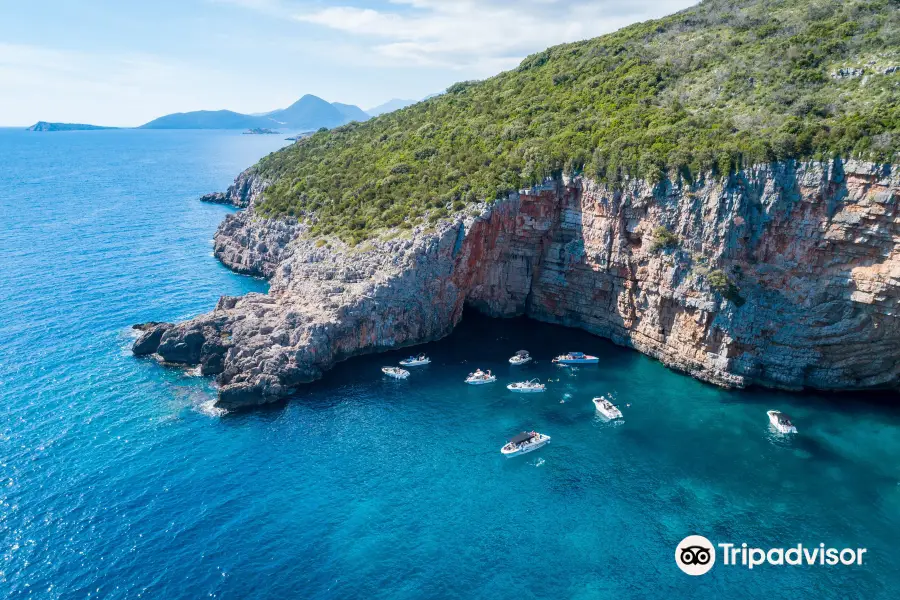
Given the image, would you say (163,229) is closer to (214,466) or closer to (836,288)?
(214,466)

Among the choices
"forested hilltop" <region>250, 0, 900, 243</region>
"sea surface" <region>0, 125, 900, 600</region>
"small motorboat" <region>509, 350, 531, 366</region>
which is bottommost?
"sea surface" <region>0, 125, 900, 600</region>

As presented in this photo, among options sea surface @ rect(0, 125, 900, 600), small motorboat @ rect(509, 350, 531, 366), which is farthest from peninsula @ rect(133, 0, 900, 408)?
small motorboat @ rect(509, 350, 531, 366)

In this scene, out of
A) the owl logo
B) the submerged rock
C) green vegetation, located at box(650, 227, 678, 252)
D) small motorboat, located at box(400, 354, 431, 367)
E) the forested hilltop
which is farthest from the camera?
the submerged rock

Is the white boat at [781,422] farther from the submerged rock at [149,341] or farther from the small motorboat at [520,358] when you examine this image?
the submerged rock at [149,341]

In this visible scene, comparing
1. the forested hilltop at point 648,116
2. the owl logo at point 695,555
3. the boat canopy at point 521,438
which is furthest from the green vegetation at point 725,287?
the owl logo at point 695,555

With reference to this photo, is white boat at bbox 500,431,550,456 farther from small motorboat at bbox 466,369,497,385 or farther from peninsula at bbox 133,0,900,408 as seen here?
peninsula at bbox 133,0,900,408
